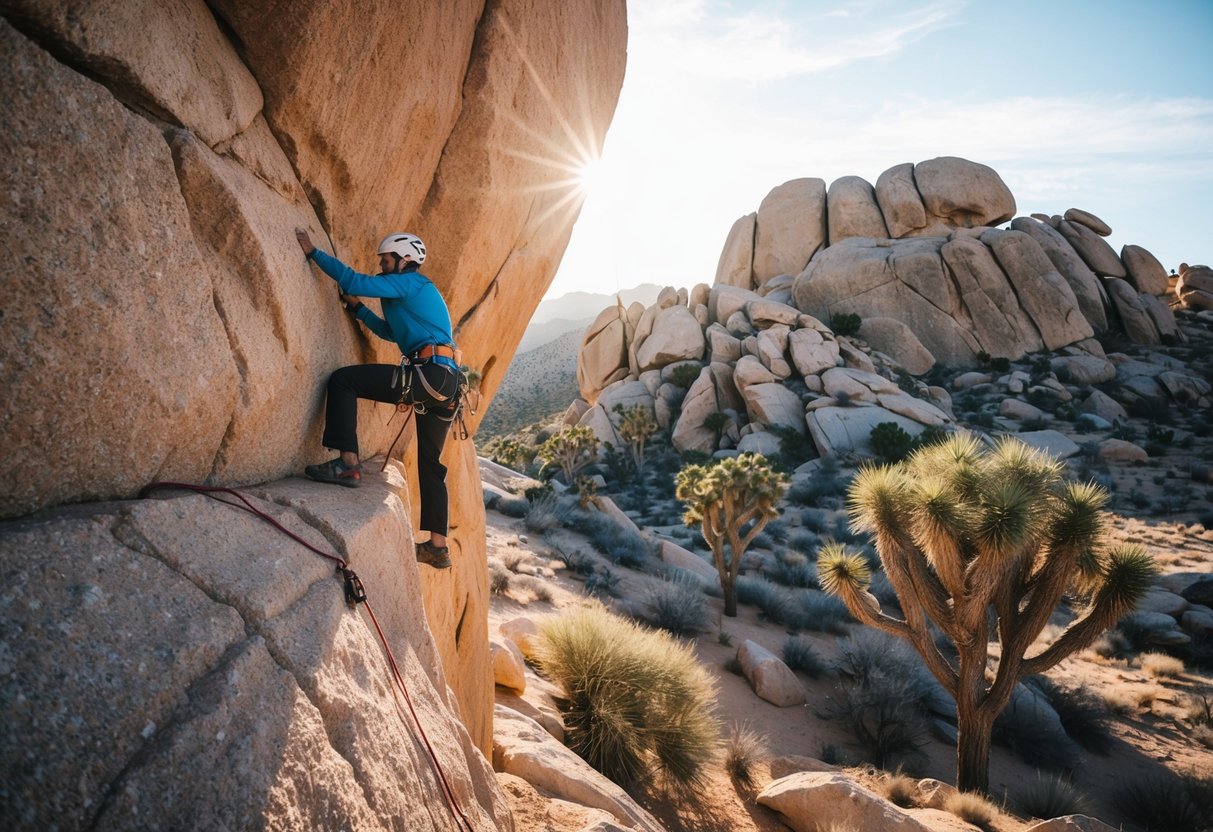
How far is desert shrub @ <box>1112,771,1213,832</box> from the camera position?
8586mm

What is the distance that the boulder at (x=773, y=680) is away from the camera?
38.7ft

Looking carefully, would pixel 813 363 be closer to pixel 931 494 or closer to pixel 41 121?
pixel 931 494

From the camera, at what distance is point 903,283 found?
41.3m

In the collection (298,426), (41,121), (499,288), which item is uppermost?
(499,288)

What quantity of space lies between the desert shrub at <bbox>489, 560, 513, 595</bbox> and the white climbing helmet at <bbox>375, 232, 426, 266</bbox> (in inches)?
386

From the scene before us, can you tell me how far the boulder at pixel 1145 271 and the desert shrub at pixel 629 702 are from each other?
178 ft

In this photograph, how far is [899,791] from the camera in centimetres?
814

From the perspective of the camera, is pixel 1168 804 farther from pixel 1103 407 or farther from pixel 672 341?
pixel 672 341

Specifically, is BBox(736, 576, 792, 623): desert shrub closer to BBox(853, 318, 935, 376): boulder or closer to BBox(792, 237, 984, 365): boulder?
BBox(853, 318, 935, 376): boulder

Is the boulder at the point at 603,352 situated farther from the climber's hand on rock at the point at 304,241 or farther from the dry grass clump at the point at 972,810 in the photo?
the climber's hand on rock at the point at 304,241

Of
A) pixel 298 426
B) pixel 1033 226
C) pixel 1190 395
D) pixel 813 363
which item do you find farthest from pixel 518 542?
pixel 1033 226

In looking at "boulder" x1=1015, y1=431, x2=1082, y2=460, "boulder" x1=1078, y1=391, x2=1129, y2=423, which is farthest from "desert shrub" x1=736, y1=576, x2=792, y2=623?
"boulder" x1=1078, y1=391, x2=1129, y2=423

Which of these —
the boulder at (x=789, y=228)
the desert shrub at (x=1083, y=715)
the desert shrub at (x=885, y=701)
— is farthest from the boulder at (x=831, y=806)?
the boulder at (x=789, y=228)

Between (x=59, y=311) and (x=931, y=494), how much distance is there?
9832mm
